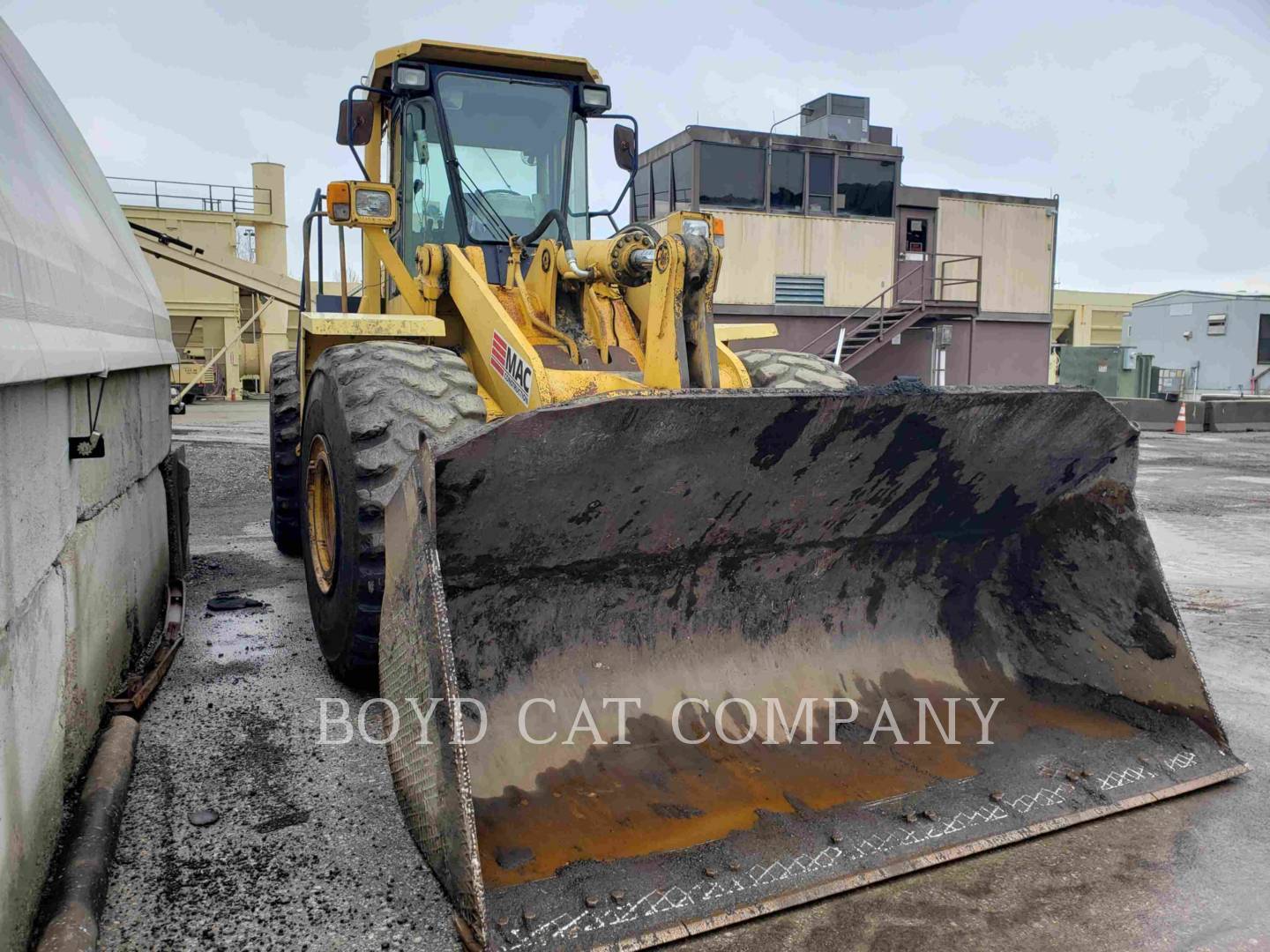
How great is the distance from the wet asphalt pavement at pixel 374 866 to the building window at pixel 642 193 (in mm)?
16670

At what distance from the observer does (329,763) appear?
10.9 feet

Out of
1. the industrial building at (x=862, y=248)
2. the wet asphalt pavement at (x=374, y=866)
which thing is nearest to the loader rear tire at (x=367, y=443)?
the wet asphalt pavement at (x=374, y=866)

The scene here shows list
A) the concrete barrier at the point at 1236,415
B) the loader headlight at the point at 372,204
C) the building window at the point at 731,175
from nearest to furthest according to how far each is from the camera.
Answer: the loader headlight at the point at 372,204 < the building window at the point at 731,175 < the concrete barrier at the point at 1236,415

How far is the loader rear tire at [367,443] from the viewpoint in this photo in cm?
344

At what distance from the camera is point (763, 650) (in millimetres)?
3432

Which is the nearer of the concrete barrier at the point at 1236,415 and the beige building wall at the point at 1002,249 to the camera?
the beige building wall at the point at 1002,249

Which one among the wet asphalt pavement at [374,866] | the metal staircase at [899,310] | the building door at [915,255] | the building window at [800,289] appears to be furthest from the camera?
the building door at [915,255]

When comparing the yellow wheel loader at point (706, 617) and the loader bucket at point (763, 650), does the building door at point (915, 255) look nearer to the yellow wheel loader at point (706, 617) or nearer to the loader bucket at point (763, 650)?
the yellow wheel loader at point (706, 617)

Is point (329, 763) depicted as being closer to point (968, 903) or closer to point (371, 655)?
point (371, 655)

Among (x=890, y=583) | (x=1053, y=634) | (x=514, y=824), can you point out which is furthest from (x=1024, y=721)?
(x=514, y=824)

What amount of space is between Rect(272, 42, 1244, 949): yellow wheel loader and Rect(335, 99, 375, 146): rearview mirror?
Answer: 1.55 metres

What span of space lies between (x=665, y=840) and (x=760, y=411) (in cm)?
122

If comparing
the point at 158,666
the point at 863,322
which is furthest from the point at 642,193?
the point at 158,666

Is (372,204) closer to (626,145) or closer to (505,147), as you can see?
(505,147)
